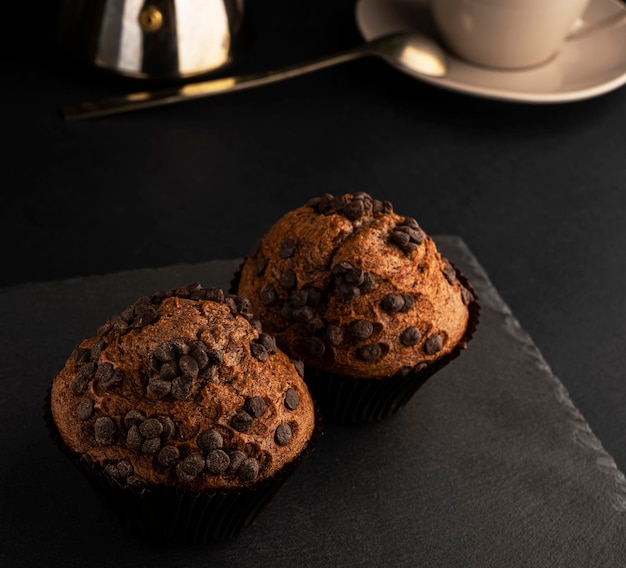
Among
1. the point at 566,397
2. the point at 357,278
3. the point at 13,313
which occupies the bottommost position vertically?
the point at 13,313

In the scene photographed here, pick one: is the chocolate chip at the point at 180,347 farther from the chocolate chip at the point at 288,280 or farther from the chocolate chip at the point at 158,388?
the chocolate chip at the point at 288,280

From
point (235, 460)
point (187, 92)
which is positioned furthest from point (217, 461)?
point (187, 92)

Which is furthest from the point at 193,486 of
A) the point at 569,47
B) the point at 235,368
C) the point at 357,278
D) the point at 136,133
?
the point at 569,47

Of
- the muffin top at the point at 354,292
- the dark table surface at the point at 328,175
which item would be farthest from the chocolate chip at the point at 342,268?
the dark table surface at the point at 328,175

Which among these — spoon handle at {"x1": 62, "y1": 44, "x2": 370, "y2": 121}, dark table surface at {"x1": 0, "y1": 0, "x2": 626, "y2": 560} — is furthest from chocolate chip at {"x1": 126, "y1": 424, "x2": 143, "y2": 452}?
spoon handle at {"x1": 62, "y1": 44, "x2": 370, "y2": 121}

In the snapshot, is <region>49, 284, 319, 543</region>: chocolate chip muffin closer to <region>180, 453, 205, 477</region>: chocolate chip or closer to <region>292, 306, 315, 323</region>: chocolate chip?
<region>180, 453, 205, 477</region>: chocolate chip

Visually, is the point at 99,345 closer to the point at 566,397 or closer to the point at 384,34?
the point at 566,397
